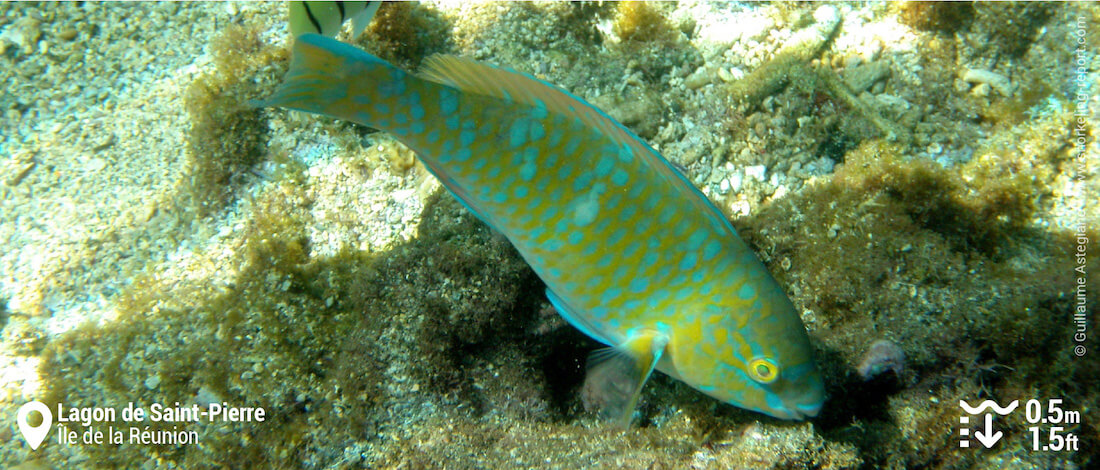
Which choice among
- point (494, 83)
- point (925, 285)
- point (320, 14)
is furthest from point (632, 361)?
point (320, 14)

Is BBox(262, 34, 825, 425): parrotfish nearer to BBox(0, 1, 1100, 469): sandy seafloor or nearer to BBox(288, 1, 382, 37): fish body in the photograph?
BBox(0, 1, 1100, 469): sandy seafloor

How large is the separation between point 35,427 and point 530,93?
12.0ft

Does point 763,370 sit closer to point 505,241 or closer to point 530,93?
point 530,93

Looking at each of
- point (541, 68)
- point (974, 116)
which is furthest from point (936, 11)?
point (541, 68)

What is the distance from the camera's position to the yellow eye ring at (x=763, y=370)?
6.45 ft

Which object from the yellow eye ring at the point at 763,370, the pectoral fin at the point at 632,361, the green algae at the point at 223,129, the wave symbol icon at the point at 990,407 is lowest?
the green algae at the point at 223,129

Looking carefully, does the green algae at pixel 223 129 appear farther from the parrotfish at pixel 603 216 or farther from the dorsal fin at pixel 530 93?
the dorsal fin at pixel 530 93

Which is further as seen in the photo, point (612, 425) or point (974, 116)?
point (974, 116)

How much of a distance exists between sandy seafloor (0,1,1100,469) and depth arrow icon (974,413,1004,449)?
4 cm

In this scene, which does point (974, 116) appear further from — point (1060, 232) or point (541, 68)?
point (541, 68)

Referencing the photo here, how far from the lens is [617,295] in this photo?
2.06m

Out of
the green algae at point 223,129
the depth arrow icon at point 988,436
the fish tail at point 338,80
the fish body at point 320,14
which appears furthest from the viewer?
the green algae at point 223,129

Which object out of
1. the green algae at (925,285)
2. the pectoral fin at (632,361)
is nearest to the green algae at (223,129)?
the pectoral fin at (632,361)

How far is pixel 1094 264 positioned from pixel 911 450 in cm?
169
